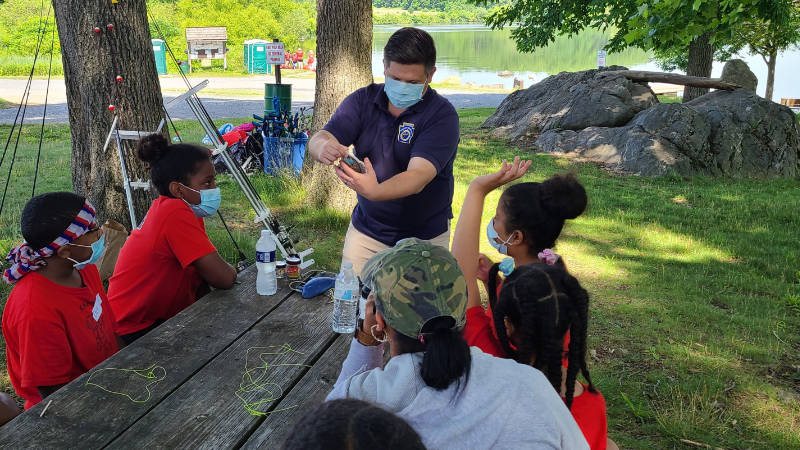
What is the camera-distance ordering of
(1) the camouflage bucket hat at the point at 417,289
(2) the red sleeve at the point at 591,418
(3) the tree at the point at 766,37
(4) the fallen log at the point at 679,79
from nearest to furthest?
(1) the camouflage bucket hat at the point at 417,289 → (2) the red sleeve at the point at 591,418 → (4) the fallen log at the point at 679,79 → (3) the tree at the point at 766,37

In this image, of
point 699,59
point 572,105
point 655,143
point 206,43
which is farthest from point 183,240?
point 206,43

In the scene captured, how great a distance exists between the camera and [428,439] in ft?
4.58

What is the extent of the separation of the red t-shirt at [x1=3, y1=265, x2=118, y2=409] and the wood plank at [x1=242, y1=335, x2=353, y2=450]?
0.98m

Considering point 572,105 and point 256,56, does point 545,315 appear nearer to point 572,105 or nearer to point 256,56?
point 572,105

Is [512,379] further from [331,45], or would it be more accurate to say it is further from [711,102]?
[711,102]

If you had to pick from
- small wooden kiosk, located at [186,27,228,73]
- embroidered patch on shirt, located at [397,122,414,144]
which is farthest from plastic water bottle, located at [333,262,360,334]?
small wooden kiosk, located at [186,27,228,73]

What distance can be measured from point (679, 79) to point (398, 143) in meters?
9.47

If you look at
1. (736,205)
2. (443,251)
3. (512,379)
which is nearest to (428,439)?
(512,379)

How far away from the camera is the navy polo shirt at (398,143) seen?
308 centimetres

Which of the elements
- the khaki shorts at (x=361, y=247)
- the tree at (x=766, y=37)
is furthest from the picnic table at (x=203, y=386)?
the tree at (x=766, y=37)

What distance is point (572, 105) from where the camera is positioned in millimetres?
11672

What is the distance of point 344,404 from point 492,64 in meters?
45.7

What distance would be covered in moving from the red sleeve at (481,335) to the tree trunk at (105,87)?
3397 mm

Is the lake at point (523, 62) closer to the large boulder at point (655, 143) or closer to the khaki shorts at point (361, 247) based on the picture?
the large boulder at point (655, 143)
